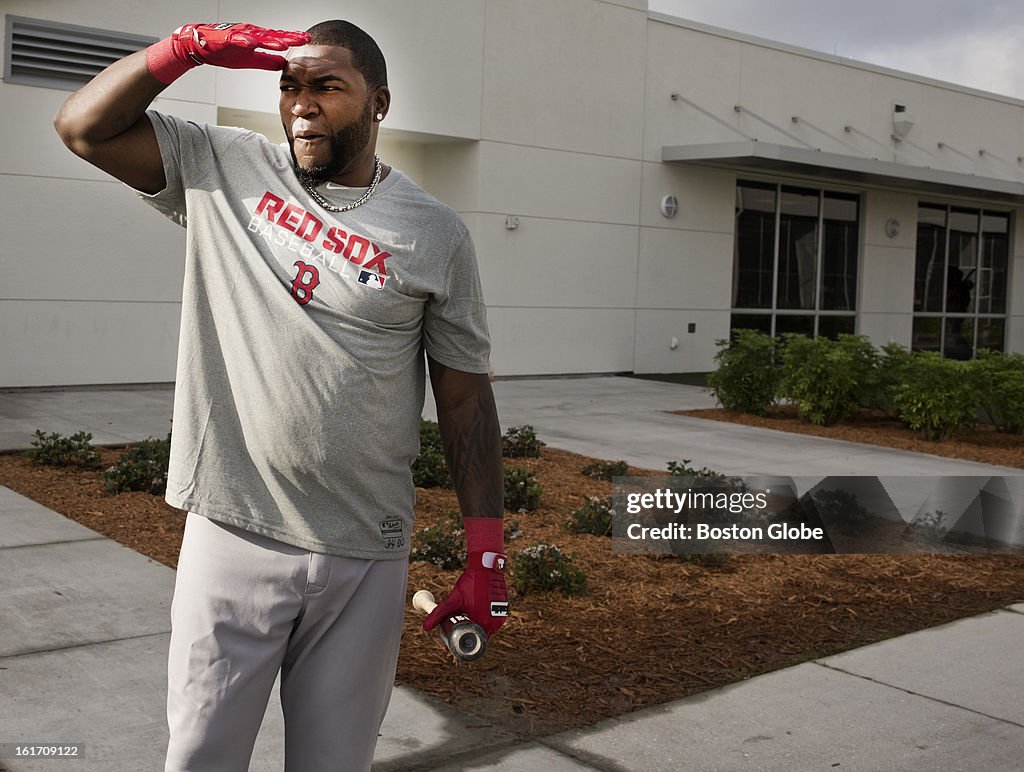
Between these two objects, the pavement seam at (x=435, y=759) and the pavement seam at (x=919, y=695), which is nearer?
the pavement seam at (x=435, y=759)

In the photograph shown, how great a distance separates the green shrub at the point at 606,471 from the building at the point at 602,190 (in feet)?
22.7

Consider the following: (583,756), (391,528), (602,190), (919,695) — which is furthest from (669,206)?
(391,528)

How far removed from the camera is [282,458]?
228cm

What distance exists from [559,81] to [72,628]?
13.6m

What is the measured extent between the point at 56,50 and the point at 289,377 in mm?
11941

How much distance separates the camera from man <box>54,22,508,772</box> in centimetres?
226

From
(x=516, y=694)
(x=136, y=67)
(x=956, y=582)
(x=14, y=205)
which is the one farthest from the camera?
(x=14, y=205)

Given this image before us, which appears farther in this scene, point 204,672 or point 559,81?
point 559,81

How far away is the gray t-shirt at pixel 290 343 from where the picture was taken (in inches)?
89.3

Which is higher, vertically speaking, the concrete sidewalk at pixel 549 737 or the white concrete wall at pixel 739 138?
the white concrete wall at pixel 739 138

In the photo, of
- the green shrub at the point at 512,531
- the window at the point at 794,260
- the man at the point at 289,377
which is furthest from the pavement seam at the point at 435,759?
the window at the point at 794,260

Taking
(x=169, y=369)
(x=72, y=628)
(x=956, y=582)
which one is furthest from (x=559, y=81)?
(x=72, y=628)

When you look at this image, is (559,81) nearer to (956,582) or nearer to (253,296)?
(956,582)

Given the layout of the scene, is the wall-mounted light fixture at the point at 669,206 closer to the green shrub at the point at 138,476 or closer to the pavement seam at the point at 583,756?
the green shrub at the point at 138,476
